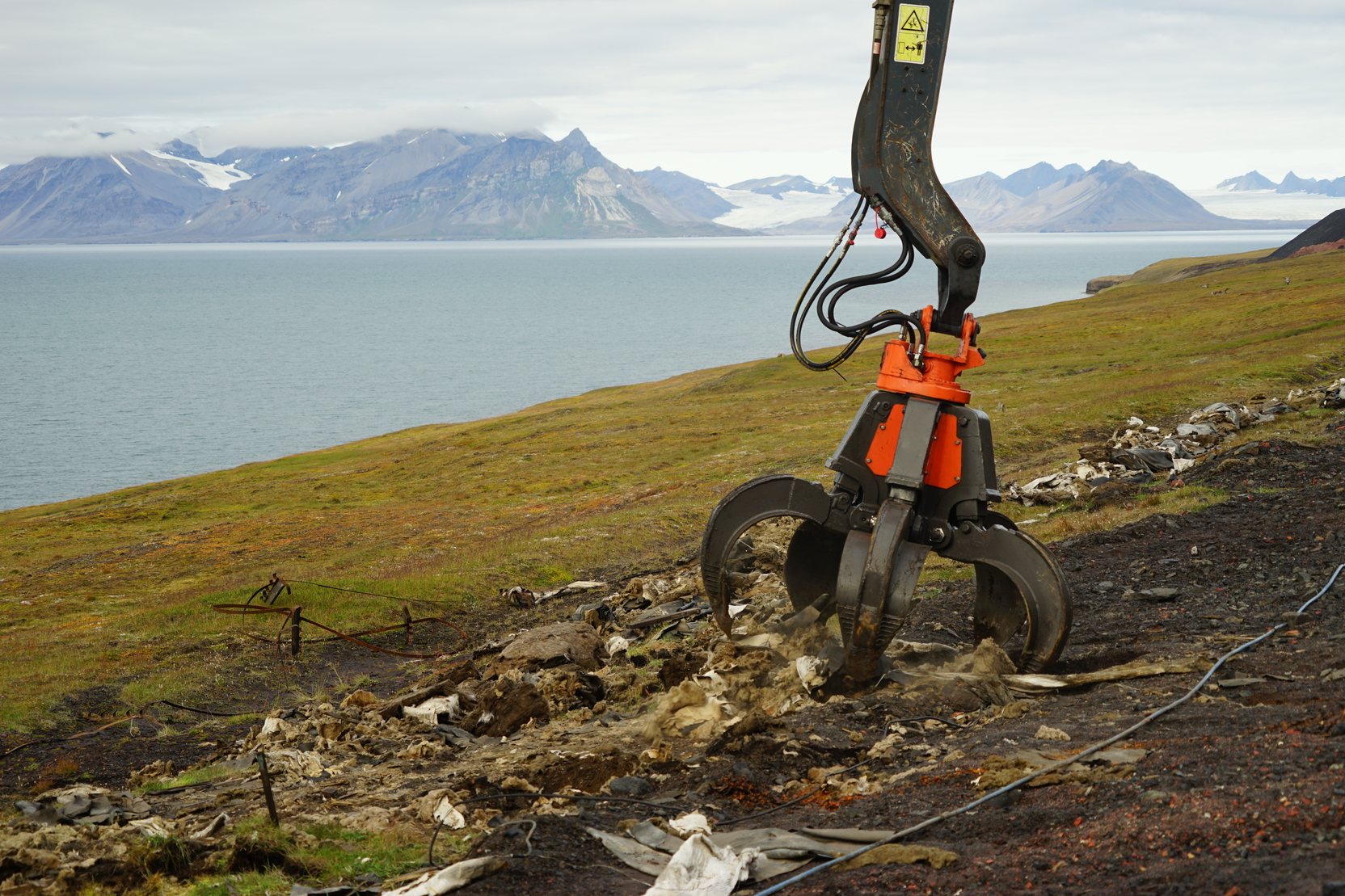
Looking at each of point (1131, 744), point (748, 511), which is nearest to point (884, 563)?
point (748, 511)

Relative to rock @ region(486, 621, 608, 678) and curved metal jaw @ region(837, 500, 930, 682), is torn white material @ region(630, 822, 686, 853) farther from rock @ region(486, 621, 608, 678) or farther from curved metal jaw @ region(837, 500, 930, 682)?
rock @ region(486, 621, 608, 678)

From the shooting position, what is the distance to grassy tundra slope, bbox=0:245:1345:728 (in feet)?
70.1

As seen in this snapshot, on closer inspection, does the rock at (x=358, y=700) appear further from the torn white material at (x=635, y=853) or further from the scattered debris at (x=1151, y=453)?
the scattered debris at (x=1151, y=453)

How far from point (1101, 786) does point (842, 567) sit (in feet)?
11.6

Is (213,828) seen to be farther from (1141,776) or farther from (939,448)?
(939,448)

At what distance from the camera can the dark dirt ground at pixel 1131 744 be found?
5.47 m

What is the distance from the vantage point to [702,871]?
6.18m

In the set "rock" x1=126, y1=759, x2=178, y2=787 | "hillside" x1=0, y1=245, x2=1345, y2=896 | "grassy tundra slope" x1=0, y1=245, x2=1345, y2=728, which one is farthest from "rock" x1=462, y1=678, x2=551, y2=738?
"grassy tundra slope" x1=0, y1=245, x2=1345, y2=728

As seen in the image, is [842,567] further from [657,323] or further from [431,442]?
[657,323]

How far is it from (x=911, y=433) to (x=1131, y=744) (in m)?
3.42

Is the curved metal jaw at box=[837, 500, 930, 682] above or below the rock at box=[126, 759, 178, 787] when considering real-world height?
above

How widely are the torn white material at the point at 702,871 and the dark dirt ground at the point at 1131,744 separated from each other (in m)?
0.19

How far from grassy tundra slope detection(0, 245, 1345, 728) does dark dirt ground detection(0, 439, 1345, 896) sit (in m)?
6.24

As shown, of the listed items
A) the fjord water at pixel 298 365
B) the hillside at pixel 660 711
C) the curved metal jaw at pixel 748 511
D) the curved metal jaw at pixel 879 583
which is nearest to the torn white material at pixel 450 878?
the hillside at pixel 660 711
